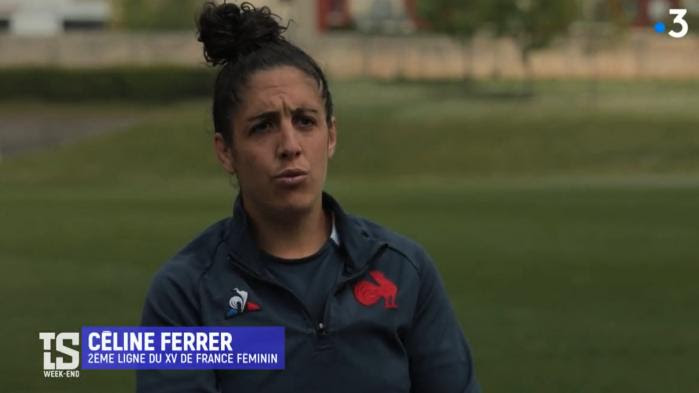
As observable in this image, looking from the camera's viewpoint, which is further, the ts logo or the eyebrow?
the ts logo

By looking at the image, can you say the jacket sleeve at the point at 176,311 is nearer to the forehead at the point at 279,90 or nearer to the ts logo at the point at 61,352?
the forehead at the point at 279,90

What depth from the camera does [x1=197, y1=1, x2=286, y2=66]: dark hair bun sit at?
3.68 metres

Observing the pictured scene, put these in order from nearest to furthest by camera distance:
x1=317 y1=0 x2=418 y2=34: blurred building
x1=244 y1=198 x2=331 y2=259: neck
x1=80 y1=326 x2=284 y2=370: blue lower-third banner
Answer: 1. x1=80 y1=326 x2=284 y2=370: blue lower-third banner
2. x1=244 y1=198 x2=331 y2=259: neck
3. x1=317 y1=0 x2=418 y2=34: blurred building

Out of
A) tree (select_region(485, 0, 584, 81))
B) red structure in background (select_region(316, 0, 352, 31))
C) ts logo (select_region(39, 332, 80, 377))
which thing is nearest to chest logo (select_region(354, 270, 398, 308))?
ts logo (select_region(39, 332, 80, 377))

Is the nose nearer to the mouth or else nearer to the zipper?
the mouth

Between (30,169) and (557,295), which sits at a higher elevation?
(557,295)

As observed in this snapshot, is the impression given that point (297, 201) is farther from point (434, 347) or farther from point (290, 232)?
point (434, 347)

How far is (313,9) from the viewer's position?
77625 millimetres

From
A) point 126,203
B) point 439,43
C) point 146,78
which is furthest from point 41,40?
point 126,203

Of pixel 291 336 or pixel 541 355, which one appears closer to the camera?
pixel 291 336

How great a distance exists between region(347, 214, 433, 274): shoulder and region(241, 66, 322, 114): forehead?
29 centimetres

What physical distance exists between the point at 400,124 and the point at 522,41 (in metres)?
19.7

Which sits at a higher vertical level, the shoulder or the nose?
the nose

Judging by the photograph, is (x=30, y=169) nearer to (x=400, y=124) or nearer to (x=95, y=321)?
(x=400, y=124)
